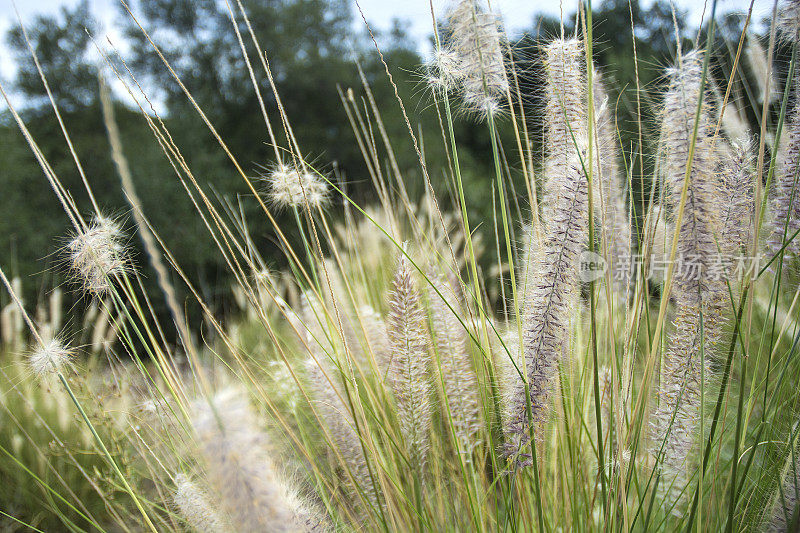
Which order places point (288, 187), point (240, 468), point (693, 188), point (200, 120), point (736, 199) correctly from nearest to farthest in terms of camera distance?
point (240, 468), point (693, 188), point (736, 199), point (288, 187), point (200, 120)

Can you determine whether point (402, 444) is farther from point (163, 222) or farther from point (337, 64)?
point (337, 64)

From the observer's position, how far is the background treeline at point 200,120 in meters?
10.8

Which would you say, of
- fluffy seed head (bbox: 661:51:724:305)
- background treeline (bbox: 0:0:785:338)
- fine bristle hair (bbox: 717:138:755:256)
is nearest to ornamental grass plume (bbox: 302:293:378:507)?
fluffy seed head (bbox: 661:51:724:305)

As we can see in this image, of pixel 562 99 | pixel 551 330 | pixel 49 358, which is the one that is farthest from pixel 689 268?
pixel 49 358

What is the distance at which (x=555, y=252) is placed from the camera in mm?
834

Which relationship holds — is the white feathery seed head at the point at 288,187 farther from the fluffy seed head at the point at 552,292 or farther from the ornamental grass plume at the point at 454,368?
the fluffy seed head at the point at 552,292

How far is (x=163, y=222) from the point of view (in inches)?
441

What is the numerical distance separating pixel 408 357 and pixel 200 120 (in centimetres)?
1381

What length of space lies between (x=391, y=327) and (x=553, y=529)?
544mm

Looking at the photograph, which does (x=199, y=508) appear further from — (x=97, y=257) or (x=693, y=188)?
(x=693, y=188)

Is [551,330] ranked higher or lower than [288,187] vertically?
lower

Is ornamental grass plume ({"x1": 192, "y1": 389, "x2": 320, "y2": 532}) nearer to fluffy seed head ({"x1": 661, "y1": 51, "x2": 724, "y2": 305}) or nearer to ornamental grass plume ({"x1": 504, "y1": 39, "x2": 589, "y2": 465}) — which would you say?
ornamental grass plume ({"x1": 504, "y1": 39, "x2": 589, "y2": 465})

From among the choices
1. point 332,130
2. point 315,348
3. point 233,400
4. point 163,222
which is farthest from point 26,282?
point 233,400

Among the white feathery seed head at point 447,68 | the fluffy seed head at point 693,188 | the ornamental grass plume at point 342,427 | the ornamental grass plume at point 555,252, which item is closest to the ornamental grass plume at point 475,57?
the white feathery seed head at point 447,68
